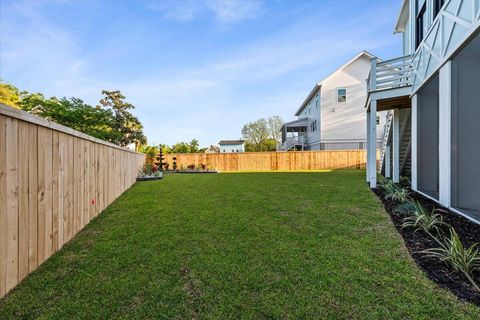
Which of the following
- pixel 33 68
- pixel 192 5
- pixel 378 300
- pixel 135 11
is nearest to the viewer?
pixel 378 300

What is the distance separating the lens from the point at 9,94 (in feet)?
49.9

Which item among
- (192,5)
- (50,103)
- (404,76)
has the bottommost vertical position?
(404,76)

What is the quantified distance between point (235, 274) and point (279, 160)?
16605 millimetres

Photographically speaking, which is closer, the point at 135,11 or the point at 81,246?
the point at 81,246

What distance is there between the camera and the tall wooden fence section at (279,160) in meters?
17.5

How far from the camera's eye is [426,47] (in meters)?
5.73

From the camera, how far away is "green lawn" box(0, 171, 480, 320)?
5.63ft

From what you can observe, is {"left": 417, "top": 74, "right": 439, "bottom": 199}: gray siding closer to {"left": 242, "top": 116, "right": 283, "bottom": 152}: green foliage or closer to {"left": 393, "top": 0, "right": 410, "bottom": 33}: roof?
{"left": 393, "top": 0, "right": 410, "bottom": 33}: roof

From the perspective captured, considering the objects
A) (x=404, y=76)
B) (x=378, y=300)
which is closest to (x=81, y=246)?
(x=378, y=300)

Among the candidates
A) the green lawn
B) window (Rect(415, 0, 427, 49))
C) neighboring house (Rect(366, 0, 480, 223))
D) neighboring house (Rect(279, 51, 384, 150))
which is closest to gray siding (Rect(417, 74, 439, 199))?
neighboring house (Rect(366, 0, 480, 223))

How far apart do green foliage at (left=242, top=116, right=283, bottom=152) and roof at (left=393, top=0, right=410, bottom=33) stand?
92.7 ft

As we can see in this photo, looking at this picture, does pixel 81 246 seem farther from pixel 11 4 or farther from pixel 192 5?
pixel 192 5

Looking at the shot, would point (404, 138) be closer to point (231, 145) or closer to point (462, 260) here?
point (462, 260)

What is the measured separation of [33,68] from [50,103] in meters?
4.34
